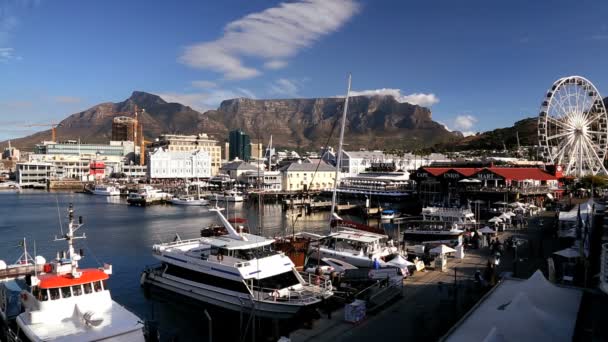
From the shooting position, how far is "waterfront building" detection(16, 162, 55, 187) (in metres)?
128

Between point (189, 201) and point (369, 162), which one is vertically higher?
point (369, 162)

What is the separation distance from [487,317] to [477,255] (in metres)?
15.3

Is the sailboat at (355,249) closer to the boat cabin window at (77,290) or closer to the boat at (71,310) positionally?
the boat at (71,310)

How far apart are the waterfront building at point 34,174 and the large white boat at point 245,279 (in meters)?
122

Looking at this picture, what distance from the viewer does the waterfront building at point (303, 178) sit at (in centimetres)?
9912

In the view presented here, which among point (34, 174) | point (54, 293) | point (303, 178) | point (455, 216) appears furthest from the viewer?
point (34, 174)

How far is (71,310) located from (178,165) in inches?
4741

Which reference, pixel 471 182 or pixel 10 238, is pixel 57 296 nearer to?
pixel 10 238

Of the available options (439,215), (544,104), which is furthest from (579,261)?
(544,104)

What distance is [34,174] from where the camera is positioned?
426 ft

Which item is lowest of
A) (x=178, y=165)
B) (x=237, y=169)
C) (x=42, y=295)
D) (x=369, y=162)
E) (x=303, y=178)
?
(x=303, y=178)

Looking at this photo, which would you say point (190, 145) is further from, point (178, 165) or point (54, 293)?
point (54, 293)

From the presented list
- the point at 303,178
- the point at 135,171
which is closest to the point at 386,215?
the point at 303,178

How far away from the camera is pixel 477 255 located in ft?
87.9
